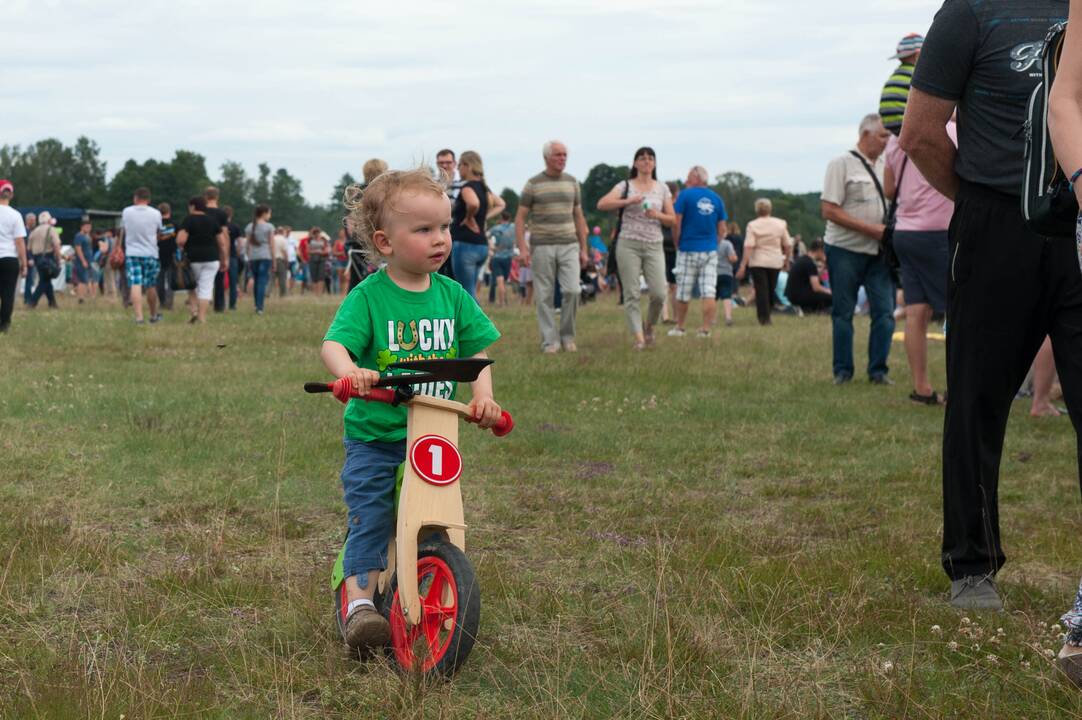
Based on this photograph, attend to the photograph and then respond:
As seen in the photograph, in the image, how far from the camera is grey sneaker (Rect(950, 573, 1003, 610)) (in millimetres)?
4586

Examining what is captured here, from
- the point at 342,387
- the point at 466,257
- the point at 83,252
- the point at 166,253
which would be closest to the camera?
the point at 342,387

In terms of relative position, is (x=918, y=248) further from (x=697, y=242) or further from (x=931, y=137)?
(x=697, y=242)

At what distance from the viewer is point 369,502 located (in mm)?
4066

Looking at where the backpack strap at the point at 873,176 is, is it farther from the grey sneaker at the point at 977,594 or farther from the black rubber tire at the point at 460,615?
the black rubber tire at the point at 460,615

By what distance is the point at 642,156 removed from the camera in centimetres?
1523

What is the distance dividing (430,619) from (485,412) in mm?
641

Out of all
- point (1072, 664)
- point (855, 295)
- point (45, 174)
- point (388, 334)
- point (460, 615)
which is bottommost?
point (1072, 664)

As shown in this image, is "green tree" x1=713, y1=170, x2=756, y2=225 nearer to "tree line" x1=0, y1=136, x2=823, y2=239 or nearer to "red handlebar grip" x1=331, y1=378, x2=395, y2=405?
"tree line" x1=0, y1=136, x2=823, y2=239

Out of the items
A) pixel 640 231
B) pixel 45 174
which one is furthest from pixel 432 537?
pixel 45 174

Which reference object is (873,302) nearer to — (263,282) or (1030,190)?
(1030,190)

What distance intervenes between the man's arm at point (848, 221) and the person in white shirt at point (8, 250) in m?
10.5

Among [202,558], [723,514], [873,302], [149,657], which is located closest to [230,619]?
[149,657]

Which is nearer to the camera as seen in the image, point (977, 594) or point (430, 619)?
point (430, 619)

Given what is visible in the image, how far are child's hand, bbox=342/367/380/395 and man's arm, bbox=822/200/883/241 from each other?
8.25 meters
